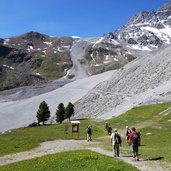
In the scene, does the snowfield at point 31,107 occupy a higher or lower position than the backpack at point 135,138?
higher

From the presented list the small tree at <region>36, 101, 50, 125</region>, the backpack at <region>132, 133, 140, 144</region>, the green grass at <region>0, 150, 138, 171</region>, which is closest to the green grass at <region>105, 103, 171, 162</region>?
the backpack at <region>132, 133, 140, 144</region>

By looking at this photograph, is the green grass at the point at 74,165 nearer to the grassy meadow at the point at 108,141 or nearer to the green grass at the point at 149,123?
the grassy meadow at the point at 108,141

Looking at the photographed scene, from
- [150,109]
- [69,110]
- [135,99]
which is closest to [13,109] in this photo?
[69,110]

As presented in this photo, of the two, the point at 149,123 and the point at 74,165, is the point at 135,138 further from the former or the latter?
the point at 149,123

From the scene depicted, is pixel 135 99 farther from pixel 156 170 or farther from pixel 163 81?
pixel 156 170

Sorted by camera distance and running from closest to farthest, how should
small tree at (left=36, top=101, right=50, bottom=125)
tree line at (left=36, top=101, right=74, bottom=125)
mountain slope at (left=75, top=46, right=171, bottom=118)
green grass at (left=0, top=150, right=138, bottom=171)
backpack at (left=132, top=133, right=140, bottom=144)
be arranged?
green grass at (left=0, top=150, right=138, bottom=171), backpack at (left=132, top=133, right=140, bottom=144), tree line at (left=36, top=101, right=74, bottom=125), small tree at (left=36, top=101, right=50, bottom=125), mountain slope at (left=75, top=46, right=171, bottom=118)

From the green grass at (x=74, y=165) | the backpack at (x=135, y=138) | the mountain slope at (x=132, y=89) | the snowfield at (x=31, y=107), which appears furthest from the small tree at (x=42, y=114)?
the backpack at (x=135, y=138)

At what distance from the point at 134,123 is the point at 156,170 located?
54.5 m

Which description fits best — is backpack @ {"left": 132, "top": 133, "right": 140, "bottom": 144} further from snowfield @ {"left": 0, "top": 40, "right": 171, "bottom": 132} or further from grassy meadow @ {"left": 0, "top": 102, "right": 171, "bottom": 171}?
snowfield @ {"left": 0, "top": 40, "right": 171, "bottom": 132}

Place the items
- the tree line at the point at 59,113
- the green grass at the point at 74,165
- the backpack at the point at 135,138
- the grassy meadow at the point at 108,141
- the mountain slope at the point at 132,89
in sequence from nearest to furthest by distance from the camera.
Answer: the green grass at the point at 74,165 → the grassy meadow at the point at 108,141 → the backpack at the point at 135,138 → the tree line at the point at 59,113 → the mountain slope at the point at 132,89

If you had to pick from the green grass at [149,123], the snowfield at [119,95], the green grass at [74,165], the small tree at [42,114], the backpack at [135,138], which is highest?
the snowfield at [119,95]

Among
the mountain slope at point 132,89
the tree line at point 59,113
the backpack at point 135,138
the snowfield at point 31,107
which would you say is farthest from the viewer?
the snowfield at point 31,107

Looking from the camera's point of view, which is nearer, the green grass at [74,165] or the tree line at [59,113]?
the green grass at [74,165]

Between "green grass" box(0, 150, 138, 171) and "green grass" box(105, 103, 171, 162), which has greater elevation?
"green grass" box(105, 103, 171, 162)
